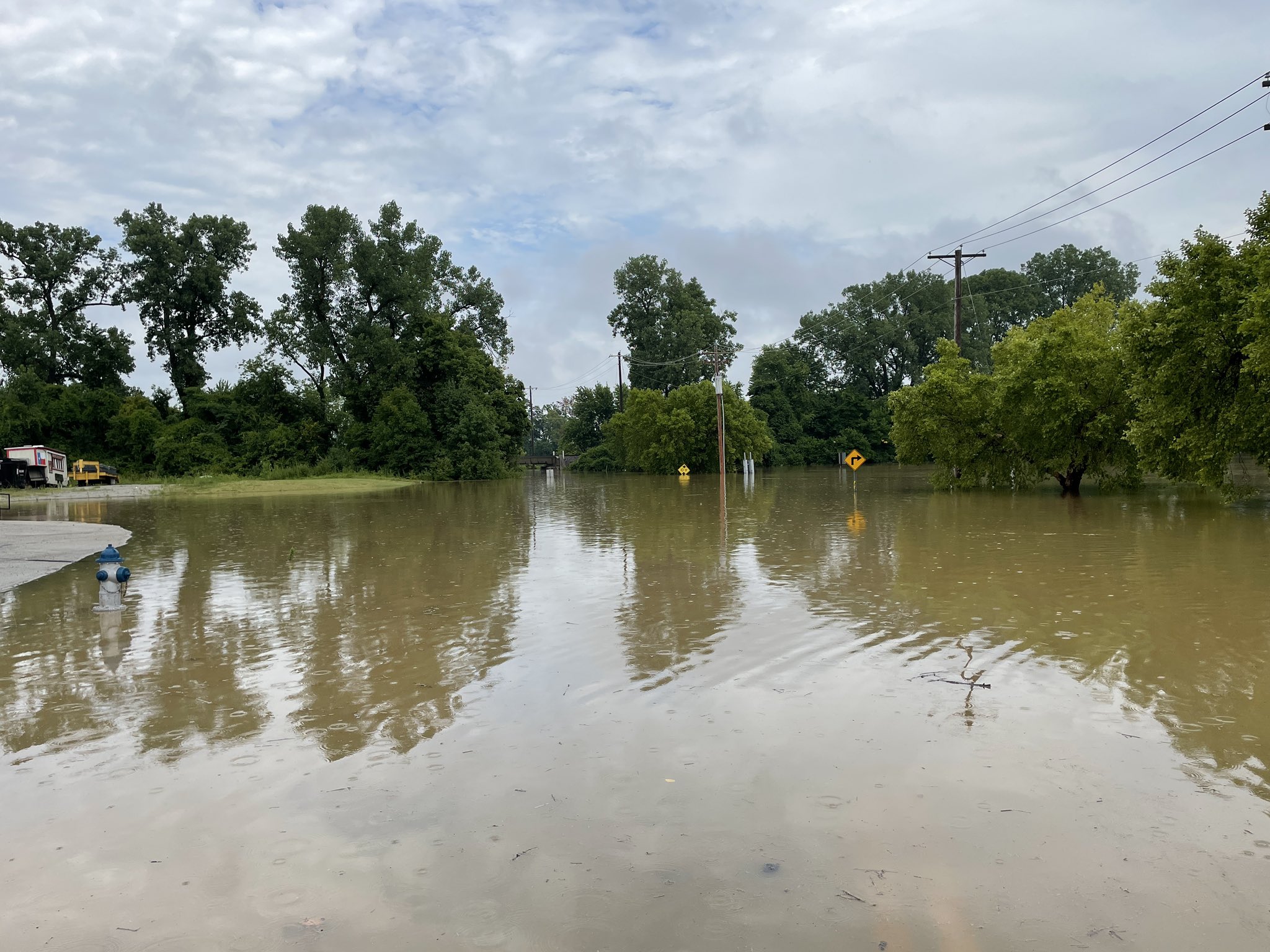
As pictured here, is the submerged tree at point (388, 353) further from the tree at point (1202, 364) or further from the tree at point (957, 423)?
the tree at point (1202, 364)

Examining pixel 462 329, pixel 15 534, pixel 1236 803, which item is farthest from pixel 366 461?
pixel 1236 803

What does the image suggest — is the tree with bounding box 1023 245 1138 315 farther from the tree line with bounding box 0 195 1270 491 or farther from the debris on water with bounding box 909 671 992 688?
the debris on water with bounding box 909 671 992 688

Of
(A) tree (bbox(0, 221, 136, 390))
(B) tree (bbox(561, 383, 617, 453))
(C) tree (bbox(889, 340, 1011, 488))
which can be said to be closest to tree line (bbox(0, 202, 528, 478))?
(A) tree (bbox(0, 221, 136, 390))

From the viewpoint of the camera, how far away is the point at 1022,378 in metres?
32.4

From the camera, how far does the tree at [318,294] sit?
69500 millimetres

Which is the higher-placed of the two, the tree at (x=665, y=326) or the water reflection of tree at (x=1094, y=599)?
the tree at (x=665, y=326)

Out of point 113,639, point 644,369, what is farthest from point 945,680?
point 644,369

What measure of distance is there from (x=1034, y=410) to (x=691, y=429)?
3875cm

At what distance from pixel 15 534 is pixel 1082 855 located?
86.5 feet

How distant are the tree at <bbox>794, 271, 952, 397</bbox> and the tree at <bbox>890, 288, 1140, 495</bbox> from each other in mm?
54661

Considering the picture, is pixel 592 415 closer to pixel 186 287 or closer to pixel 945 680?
pixel 186 287

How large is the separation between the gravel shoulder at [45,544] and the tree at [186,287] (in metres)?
46.3

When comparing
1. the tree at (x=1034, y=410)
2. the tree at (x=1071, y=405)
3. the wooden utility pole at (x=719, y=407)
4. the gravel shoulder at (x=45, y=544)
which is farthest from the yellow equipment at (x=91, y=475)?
the tree at (x=1071, y=405)

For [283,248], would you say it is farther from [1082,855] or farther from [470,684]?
[1082,855]
